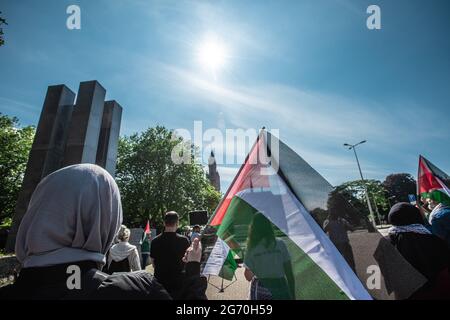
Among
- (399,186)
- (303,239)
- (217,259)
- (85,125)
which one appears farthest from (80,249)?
(399,186)

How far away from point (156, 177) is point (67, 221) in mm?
29277

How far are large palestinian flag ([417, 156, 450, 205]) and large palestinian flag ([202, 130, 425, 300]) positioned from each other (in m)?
3.46

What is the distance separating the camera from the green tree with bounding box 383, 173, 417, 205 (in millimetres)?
72625

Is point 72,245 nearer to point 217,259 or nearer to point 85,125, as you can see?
point 217,259

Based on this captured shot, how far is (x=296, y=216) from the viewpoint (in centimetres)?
223

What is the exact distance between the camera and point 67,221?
1.24 meters

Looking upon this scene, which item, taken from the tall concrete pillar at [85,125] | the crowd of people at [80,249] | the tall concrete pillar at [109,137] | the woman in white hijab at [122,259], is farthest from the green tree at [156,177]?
the crowd of people at [80,249]

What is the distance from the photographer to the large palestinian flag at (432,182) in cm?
458

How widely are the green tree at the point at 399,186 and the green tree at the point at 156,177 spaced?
6880 centimetres

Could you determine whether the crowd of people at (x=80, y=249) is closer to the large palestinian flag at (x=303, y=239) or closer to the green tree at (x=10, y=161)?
the large palestinian flag at (x=303, y=239)

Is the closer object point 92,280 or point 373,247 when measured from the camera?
point 92,280
